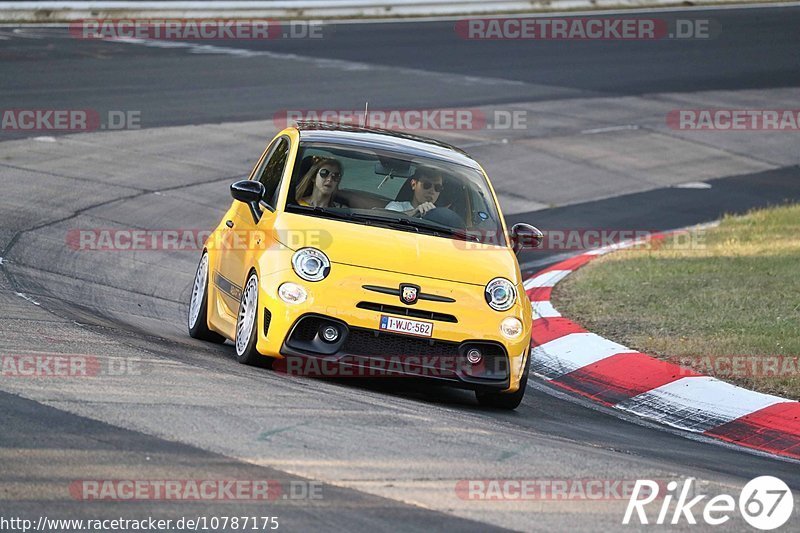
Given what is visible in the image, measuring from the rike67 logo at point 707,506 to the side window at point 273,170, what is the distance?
3.92 meters

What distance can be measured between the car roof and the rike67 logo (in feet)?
12.9

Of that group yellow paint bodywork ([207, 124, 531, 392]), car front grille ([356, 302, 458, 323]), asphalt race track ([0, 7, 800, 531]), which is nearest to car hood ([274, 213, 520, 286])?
yellow paint bodywork ([207, 124, 531, 392])

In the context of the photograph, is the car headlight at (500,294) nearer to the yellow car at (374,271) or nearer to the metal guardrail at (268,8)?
the yellow car at (374,271)

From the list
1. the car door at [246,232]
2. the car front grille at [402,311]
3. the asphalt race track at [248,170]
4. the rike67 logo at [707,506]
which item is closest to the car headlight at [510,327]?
the car front grille at [402,311]

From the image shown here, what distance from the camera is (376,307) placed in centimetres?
827

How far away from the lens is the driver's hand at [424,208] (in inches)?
366

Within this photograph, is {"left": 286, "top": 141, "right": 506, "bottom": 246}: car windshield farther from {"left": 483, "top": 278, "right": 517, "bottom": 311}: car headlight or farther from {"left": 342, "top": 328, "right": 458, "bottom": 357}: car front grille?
{"left": 342, "top": 328, "right": 458, "bottom": 357}: car front grille

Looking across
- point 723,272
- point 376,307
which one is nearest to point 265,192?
point 376,307

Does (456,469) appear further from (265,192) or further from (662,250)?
(662,250)

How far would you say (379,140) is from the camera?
9914 mm

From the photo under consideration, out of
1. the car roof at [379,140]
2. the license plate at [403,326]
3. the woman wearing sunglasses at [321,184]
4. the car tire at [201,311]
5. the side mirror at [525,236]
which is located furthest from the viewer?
the car tire at [201,311]

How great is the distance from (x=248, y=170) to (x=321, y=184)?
8556 millimetres

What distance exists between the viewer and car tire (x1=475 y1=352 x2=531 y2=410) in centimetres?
862

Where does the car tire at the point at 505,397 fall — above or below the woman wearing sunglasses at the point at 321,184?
below
